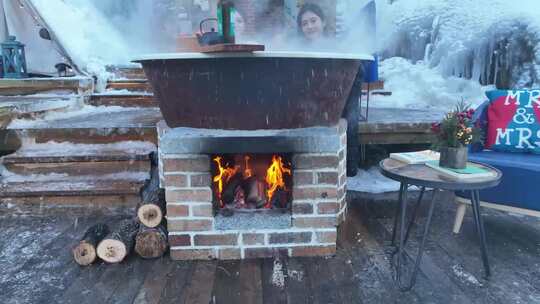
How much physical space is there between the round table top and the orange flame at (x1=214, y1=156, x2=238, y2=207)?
40.2 inches

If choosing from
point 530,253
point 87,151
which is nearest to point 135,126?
point 87,151

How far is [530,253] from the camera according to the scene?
2400 mm

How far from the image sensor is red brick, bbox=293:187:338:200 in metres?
2.29

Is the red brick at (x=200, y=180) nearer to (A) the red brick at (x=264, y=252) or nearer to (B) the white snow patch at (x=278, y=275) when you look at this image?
(A) the red brick at (x=264, y=252)

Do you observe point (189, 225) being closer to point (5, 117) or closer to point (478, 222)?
point (478, 222)

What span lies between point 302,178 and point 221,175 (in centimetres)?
59

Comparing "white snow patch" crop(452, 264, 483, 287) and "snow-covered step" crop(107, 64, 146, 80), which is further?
"snow-covered step" crop(107, 64, 146, 80)

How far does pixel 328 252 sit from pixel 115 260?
4.17 ft

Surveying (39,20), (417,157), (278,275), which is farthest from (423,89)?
(39,20)

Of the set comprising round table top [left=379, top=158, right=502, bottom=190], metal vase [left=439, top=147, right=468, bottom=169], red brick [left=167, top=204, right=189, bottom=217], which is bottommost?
red brick [left=167, top=204, right=189, bottom=217]

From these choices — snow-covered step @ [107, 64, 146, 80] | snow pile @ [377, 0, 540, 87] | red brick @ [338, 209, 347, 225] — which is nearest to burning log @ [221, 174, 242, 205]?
red brick @ [338, 209, 347, 225]

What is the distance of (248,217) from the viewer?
94.0 inches

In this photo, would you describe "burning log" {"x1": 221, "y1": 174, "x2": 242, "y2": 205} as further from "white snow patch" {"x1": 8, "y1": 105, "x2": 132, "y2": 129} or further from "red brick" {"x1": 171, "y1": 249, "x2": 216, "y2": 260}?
"white snow patch" {"x1": 8, "y1": 105, "x2": 132, "y2": 129}

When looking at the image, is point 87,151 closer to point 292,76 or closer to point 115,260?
point 115,260
